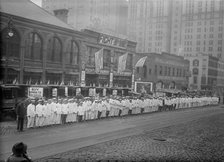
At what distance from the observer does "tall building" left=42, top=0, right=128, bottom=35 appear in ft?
124

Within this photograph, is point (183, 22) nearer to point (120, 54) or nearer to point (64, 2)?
point (120, 54)

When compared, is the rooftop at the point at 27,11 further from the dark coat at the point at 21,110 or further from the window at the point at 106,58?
the dark coat at the point at 21,110

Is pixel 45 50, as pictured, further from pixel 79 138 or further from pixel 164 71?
pixel 164 71

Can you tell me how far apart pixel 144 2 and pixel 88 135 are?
72.7 feet

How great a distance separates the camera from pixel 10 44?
1016 inches

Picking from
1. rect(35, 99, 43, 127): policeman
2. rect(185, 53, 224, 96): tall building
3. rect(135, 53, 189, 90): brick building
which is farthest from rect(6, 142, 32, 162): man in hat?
rect(185, 53, 224, 96): tall building

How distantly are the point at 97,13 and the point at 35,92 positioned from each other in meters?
26.8

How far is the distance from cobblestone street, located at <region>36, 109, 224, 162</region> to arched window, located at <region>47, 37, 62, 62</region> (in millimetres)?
17017

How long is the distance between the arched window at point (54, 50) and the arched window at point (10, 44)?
12.6 ft

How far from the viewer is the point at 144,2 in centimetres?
3266

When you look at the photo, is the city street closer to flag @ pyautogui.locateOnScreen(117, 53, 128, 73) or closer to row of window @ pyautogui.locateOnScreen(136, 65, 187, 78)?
flag @ pyautogui.locateOnScreen(117, 53, 128, 73)

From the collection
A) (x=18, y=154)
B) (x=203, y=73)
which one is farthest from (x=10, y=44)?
(x=203, y=73)

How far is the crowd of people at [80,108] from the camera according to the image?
16.1m

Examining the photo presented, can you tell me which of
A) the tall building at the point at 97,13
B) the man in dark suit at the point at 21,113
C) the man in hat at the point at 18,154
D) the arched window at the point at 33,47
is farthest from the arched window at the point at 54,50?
the man in hat at the point at 18,154
